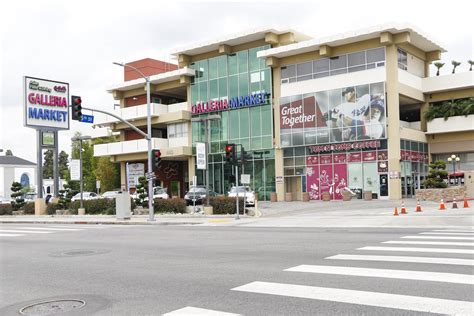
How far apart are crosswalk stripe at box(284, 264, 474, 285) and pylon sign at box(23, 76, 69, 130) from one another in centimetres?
3595

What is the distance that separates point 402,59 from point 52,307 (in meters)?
37.6

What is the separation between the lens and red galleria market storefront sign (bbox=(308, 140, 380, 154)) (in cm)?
3878

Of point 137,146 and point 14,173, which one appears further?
point 14,173

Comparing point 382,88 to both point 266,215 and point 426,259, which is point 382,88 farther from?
point 426,259

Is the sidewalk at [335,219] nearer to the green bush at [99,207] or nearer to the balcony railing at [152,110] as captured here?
the green bush at [99,207]

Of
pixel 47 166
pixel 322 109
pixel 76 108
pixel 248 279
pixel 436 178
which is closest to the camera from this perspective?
pixel 248 279

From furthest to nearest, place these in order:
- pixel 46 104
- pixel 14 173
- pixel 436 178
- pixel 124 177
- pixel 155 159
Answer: pixel 14 173 → pixel 124 177 → pixel 46 104 → pixel 436 178 → pixel 155 159

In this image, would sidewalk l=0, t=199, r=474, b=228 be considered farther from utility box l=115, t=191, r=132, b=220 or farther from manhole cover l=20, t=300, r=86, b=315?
manhole cover l=20, t=300, r=86, b=315

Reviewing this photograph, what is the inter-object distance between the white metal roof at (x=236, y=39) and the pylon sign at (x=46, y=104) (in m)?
12.3

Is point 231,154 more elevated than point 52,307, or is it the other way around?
point 231,154

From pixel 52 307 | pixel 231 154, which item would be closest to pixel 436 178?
pixel 231 154

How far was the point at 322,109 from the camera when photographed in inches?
1633

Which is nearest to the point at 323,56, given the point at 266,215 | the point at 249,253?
the point at 266,215

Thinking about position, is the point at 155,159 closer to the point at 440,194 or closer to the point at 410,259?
the point at 440,194
